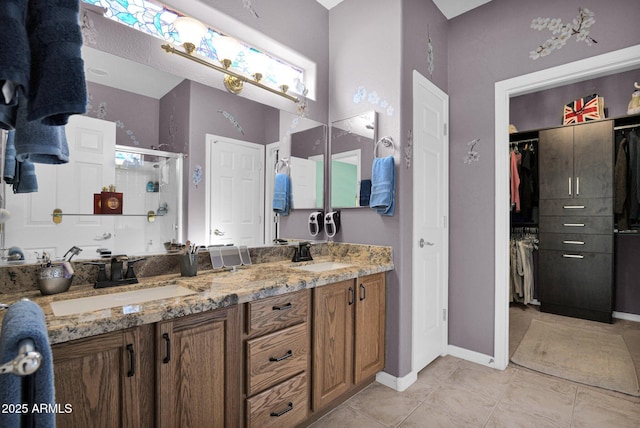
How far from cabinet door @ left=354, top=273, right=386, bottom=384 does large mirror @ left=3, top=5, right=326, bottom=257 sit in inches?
29.8

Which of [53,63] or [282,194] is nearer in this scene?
[53,63]

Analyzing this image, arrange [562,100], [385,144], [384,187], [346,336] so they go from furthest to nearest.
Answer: [562,100] → [385,144] → [384,187] → [346,336]

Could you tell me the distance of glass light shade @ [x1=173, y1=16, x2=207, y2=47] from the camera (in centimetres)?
171

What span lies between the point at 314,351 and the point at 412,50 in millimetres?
2103

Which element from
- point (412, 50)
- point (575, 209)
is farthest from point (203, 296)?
point (575, 209)

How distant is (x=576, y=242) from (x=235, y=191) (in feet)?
12.1

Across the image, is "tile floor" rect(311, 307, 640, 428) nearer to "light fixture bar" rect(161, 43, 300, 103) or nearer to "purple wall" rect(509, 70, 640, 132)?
"light fixture bar" rect(161, 43, 300, 103)

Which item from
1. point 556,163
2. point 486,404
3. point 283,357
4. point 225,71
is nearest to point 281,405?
point 283,357

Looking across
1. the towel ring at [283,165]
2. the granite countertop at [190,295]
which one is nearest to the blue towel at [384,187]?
the granite countertop at [190,295]

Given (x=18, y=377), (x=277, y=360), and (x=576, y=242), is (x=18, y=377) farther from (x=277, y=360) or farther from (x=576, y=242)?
(x=576, y=242)

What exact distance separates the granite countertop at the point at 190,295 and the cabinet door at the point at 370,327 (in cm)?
10

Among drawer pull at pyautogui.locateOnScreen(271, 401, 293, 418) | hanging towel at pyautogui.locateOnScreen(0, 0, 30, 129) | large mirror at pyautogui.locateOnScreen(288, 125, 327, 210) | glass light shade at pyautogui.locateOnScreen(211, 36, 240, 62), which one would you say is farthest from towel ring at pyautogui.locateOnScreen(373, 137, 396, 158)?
hanging towel at pyautogui.locateOnScreen(0, 0, 30, 129)

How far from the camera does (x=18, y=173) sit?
1224 mm

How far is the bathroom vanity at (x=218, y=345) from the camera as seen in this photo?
0.99m
